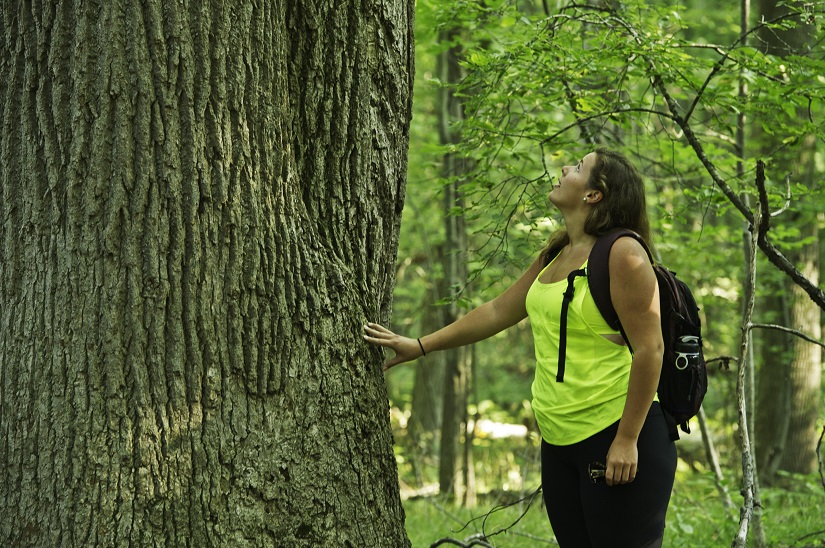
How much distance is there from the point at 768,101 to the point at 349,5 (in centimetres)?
264

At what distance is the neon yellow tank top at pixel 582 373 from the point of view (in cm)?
266

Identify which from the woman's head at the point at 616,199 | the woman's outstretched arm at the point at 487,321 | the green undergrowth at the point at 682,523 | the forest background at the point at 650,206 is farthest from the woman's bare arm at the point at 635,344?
the green undergrowth at the point at 682,523

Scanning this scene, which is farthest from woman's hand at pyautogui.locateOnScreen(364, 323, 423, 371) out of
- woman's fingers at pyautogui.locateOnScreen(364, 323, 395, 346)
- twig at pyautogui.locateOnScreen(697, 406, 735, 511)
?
twig at pyautogui.locateOnScreen(697, 406, 735, 511)

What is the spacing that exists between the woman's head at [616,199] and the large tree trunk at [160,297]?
1.10 metres

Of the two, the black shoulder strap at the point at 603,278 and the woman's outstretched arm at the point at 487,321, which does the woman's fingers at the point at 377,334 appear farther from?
the black shoulder strap at the point at 603,278

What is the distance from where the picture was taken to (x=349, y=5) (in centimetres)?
280

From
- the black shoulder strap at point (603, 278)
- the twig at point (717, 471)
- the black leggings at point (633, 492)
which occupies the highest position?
the black shoulder strap at point (603, 278)

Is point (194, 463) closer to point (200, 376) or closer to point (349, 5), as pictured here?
point (200, 376)

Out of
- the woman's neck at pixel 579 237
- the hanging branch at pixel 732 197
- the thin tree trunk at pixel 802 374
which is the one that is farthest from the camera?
the thin tree trunk at pixel 802 374

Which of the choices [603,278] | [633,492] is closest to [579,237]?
[603,278]

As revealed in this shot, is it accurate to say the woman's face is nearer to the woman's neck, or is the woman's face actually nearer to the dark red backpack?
the woman's neck

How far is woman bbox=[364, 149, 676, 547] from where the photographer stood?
2.55 m

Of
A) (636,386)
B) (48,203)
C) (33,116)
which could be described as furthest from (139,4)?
(636,386)

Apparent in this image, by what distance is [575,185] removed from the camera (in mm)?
2893
